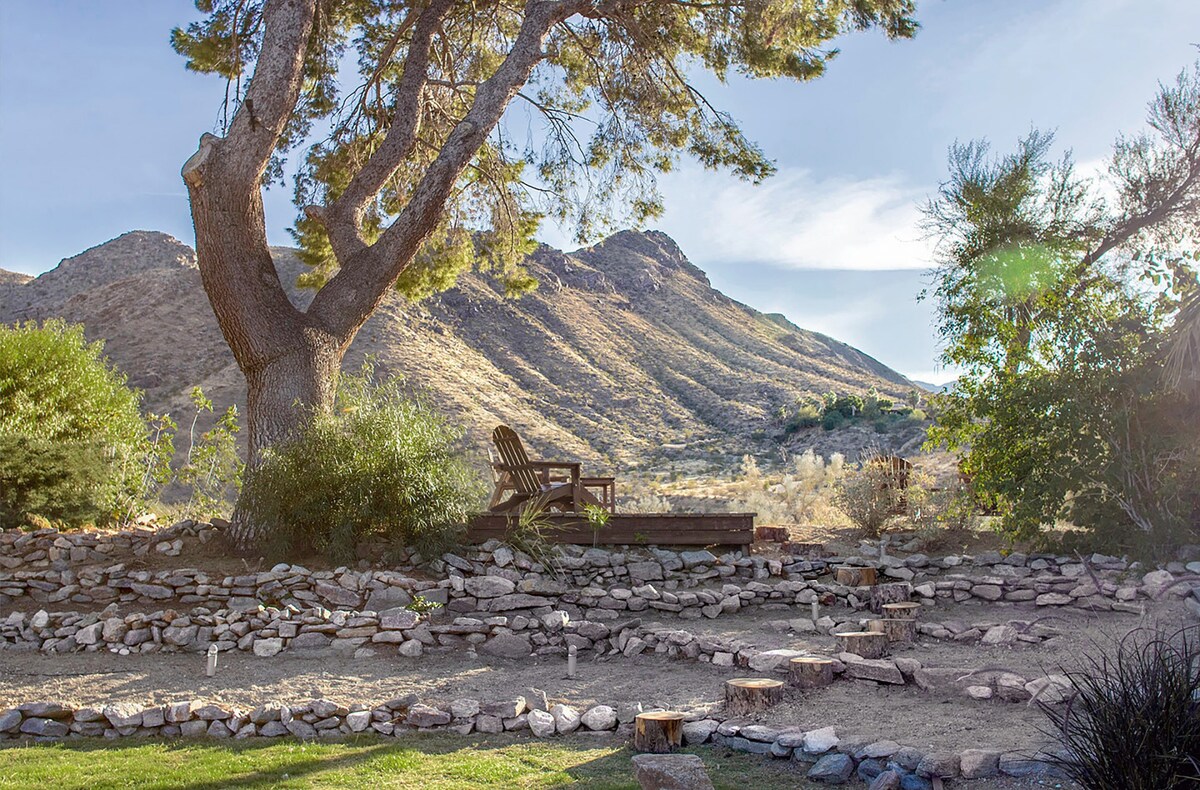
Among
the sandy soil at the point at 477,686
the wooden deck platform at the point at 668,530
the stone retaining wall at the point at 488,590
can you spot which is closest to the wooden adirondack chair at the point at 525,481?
the wooden deck platform at the point at 668,530

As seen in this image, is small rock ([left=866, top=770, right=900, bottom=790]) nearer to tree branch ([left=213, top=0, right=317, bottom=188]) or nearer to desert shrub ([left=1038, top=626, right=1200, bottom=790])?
desert shrub ([left=1038, top=626, right=1200, bottom=790])

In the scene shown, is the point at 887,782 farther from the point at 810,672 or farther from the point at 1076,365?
the point at 1076,365

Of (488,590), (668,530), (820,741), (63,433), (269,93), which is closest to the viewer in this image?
(820,741)

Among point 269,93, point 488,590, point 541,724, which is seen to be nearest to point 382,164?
point 269,93

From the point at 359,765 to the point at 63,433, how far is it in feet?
25.9

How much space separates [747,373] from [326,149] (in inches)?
960

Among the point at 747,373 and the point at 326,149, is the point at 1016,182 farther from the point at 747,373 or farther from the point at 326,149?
the point at 747,373

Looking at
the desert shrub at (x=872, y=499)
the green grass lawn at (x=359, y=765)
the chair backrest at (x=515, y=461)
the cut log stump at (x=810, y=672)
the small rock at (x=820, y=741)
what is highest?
the chair backrest at (x=515, y=461)

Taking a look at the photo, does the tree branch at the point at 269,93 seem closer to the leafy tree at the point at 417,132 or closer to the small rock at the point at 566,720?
the leafy tree at the point at 417,132

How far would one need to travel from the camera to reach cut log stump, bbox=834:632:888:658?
621 centimetres

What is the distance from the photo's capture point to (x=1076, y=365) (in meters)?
8.70

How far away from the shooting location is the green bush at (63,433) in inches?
357

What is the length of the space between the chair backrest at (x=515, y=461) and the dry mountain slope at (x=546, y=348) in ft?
44.1

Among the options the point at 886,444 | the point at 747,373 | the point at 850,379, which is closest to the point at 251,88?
the point at 886,444
